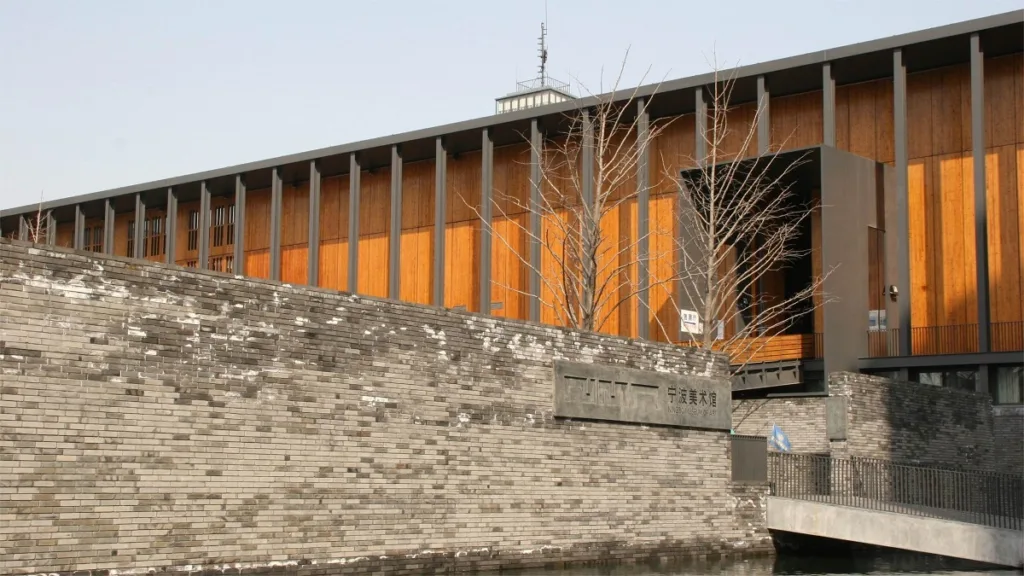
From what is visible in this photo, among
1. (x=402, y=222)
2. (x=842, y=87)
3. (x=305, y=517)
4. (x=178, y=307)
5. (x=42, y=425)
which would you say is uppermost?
(x=842, y=87)

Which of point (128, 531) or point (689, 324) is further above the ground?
point (689, 324)

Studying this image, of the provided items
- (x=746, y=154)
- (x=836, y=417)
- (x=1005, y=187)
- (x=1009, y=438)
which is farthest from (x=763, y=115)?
(x=836, y=417)

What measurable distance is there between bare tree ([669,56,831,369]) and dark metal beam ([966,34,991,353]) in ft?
13.6

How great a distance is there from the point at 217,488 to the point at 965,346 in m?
24.1

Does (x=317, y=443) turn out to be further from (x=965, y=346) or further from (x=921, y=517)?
(x=965, y=346)

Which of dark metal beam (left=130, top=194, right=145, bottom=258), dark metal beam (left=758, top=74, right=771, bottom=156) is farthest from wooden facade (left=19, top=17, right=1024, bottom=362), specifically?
dark metal beam (left=130, top=194, right=145, bottom=258)

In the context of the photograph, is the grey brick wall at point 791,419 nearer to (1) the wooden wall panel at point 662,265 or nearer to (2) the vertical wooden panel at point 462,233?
(1) the wooden wall panel at point 662,265

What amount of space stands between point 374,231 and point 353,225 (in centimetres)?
115

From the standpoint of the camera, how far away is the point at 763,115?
119 ft

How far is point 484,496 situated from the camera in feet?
62.4

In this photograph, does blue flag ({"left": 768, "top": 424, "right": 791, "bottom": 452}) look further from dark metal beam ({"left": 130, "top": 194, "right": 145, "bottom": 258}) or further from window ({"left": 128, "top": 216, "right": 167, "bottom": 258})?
window ({"left": 128, "top": 216, "right": 167, "bottom": 258})

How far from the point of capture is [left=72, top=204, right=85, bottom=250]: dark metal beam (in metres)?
52.2

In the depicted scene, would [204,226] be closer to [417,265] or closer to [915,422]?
[417,265]

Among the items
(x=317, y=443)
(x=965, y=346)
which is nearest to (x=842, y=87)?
(x=965, y=346)
